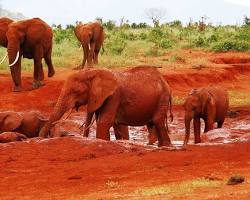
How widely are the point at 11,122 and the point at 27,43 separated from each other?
7.86 m

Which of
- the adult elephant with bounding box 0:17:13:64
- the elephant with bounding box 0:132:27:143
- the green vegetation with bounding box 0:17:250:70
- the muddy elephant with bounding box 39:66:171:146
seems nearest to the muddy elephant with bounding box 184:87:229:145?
the muddy elephant with bounding box 39:66:171:146

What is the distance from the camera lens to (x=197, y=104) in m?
15.1

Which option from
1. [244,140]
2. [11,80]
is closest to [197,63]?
[11,80]

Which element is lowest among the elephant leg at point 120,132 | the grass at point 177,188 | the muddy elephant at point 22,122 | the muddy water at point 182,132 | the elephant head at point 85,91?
the muddy water at point 182,132

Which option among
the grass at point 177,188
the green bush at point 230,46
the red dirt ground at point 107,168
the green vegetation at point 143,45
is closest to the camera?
the grass at point 177,188

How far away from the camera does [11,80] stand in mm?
22438

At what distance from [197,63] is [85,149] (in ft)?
54.5

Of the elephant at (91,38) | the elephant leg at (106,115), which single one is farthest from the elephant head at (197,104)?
the elephant at (91,38)

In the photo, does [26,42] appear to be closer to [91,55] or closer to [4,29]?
[4,29]

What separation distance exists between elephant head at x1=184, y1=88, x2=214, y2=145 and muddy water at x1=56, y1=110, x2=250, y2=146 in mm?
432

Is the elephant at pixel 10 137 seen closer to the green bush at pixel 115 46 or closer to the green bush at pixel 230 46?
the green bush at pixel 115 46

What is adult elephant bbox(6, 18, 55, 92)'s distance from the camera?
811 inches

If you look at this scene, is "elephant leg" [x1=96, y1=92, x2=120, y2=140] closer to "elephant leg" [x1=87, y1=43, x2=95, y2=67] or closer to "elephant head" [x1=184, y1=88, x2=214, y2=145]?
"elephant head" [x1=184, y1=88, x2=214, y2=145]

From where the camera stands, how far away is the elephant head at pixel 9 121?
13328 millimetres
